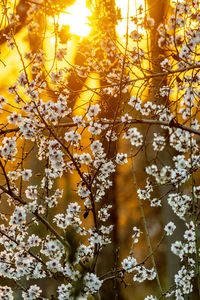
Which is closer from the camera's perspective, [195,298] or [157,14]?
[157,14]

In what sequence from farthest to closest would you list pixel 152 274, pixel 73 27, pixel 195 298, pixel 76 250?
pixel 195 298 < pixel 152 274 < pixel 73 27 < pixel 76 250

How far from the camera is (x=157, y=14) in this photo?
16.3 feet

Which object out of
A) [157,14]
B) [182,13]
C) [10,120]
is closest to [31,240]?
[10,120]

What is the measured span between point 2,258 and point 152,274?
147 cm

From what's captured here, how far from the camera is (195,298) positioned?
6992 mm

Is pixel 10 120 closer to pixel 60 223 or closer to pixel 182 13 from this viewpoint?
pixel 60 223

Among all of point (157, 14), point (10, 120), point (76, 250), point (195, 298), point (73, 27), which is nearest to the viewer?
point (76, 250)

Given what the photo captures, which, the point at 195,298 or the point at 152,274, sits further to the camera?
the point at 195,298

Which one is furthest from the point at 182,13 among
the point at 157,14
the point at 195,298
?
the point at 195,298

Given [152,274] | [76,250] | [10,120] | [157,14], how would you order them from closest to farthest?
[76,250] < [10,120] < [152,274] < [157,14]

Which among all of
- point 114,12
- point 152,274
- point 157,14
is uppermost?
point 157,14

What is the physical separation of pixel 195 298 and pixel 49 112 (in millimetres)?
5768

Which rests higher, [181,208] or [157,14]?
[157,14]

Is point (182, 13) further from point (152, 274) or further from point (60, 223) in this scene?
point (152, 274)
